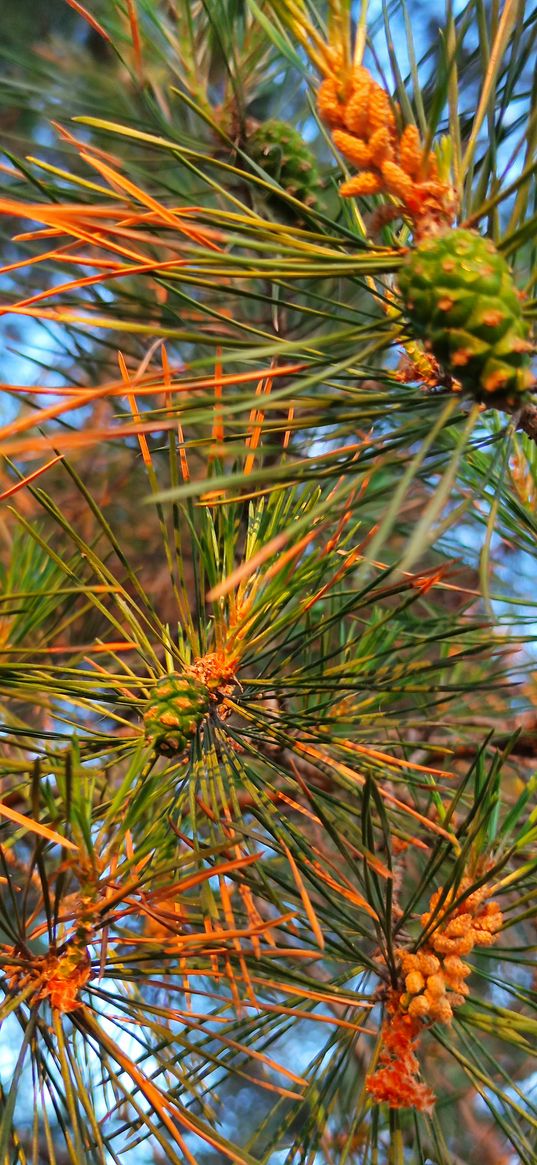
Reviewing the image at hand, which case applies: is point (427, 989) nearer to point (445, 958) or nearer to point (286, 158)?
point (445, 958)

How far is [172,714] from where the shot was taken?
443mm

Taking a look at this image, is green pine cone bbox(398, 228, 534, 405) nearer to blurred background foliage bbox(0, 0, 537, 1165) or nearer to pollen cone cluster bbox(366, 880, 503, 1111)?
blurred background foliage bbox(0, 0, 537, 1165)

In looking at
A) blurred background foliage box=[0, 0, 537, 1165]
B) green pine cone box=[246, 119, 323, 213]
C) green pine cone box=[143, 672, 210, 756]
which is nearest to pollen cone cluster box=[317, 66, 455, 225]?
blurred background foliage box=[0, 0, 537, 1165]

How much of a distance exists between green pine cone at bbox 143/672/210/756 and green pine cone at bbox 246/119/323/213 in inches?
15.7

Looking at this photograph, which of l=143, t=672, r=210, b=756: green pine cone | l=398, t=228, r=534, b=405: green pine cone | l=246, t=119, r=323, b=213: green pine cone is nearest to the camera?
l=398, t=228, r=534, b=405: green pine cone

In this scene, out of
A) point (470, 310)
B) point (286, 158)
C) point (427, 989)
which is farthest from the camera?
point (286, 158)

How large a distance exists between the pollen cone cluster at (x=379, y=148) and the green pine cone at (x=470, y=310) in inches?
1.3

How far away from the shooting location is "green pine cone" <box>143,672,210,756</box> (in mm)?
442

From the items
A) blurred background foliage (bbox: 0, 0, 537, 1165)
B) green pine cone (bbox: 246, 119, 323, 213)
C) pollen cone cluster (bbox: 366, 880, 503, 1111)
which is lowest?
pollen cone cluster (bbox: 366, 880, 503, 1111)

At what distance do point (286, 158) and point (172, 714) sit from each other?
437mm

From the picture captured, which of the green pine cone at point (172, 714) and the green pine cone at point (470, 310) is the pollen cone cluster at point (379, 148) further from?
the green pine cone at point (172, 714)

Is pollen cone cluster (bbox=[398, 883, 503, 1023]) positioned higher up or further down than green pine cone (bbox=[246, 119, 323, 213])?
further down

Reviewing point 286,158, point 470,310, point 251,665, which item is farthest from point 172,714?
point 286,158

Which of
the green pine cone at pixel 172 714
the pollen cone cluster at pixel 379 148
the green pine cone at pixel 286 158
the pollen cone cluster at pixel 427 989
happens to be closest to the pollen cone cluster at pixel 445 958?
the pollen cone cluster at pixel 427 989
